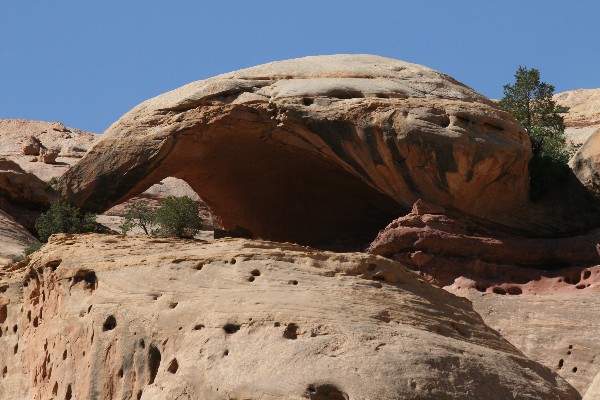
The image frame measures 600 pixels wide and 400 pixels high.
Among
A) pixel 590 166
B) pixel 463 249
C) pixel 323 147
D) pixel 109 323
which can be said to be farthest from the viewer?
pixel 590 166

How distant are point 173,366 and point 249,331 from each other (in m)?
1.24

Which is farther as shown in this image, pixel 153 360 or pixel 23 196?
pixel 23 196

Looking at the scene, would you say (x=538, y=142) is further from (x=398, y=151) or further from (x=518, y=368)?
(x=518, y=368)

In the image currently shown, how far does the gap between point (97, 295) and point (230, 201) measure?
13352mm

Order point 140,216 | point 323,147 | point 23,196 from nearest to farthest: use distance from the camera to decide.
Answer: point 323,147, point 23,196, point 140,216

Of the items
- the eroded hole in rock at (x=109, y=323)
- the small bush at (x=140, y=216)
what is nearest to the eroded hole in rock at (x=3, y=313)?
the eroded hole in rock at (x=109, y=323)

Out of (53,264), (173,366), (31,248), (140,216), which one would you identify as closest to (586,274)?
(53,264)

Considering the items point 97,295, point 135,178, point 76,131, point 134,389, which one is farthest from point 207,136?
point 76,131

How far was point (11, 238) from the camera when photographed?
102 feet

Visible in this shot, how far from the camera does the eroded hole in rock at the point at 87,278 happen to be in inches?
814

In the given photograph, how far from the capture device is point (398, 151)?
93.4 ft

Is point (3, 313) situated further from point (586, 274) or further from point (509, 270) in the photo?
point (586, 274)

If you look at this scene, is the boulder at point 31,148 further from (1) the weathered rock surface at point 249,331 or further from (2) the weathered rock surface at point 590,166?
(1) the weathered rock surface at point 249,331

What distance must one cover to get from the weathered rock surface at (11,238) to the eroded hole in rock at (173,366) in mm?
11416
